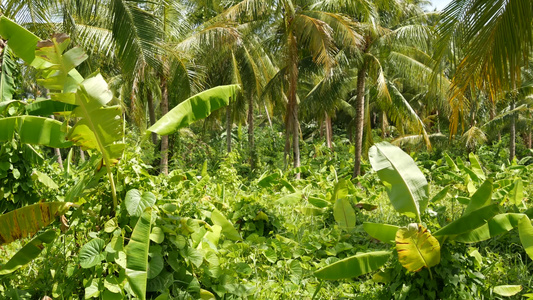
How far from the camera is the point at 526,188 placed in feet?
25.1

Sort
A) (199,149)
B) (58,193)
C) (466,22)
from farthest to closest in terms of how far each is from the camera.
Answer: (199,149), (466,22), (58,193)

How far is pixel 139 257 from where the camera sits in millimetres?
2611

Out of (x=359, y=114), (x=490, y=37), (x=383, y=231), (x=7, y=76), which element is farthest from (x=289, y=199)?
(x=359, y=114)

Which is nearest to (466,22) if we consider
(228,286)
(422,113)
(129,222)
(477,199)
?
(477,199)

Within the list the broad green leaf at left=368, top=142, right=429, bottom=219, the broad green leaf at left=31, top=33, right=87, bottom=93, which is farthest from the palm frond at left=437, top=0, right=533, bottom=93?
the broad green leaf at left=31, top=33, right=87, bottom=93

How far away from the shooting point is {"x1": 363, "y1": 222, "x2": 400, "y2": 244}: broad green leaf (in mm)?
3277

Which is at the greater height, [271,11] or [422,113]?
[271,11]

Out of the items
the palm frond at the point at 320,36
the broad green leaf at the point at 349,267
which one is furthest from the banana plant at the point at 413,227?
the palm frond at the point at 320,36

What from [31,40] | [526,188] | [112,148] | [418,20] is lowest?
[526,188]

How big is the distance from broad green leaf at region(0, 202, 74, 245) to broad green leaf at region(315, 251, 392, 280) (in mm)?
2007

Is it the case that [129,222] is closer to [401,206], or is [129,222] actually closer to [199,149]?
[401,206]

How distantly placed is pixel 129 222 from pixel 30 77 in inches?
414

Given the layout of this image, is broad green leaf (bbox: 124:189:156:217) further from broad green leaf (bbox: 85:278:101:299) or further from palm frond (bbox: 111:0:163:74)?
palm frond (bbox: 111:0:163:74)

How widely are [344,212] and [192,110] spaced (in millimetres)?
2029
